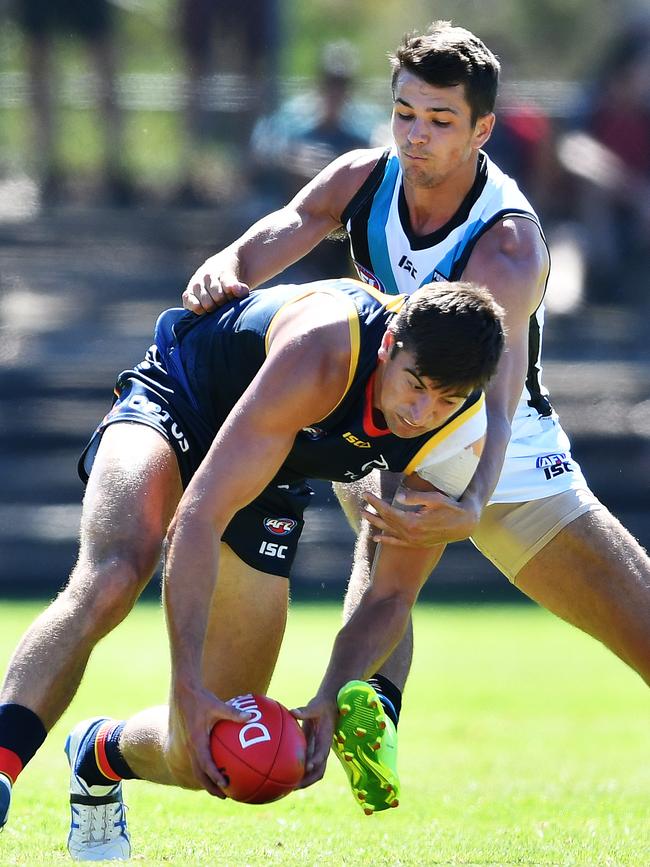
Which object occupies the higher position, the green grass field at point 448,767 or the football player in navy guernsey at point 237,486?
the football player in navy guernsey at point 237,486

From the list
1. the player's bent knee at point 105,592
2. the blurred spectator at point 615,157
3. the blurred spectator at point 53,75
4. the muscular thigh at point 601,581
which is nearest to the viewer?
the player's bent knee at point 105,592

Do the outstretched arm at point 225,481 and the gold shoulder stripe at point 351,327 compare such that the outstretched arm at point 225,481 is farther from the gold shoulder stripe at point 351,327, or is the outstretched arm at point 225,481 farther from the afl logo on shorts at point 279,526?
the afl logo on shorts at point 279,526

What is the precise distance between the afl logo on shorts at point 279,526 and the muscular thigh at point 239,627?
0.51 ft

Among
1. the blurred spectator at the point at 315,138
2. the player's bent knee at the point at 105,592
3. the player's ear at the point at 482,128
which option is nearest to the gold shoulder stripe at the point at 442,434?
the player's bent knee at the point at 105,592

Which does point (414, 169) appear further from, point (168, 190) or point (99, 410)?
point (168, 190)

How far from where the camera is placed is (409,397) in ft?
14.3

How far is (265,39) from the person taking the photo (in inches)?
594

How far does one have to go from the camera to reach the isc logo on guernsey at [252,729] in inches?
168

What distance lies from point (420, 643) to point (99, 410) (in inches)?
162

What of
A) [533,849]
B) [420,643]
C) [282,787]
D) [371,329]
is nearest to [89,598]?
[282,787]

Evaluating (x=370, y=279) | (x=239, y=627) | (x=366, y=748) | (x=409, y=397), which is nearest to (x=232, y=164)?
(x=370, y=279)

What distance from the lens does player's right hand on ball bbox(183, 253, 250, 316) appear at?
5223 millimetres

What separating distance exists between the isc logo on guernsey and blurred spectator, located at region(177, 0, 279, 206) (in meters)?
11.2

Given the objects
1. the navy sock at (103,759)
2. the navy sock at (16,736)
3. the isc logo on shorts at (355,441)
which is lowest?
the navy sock at (103,759)
